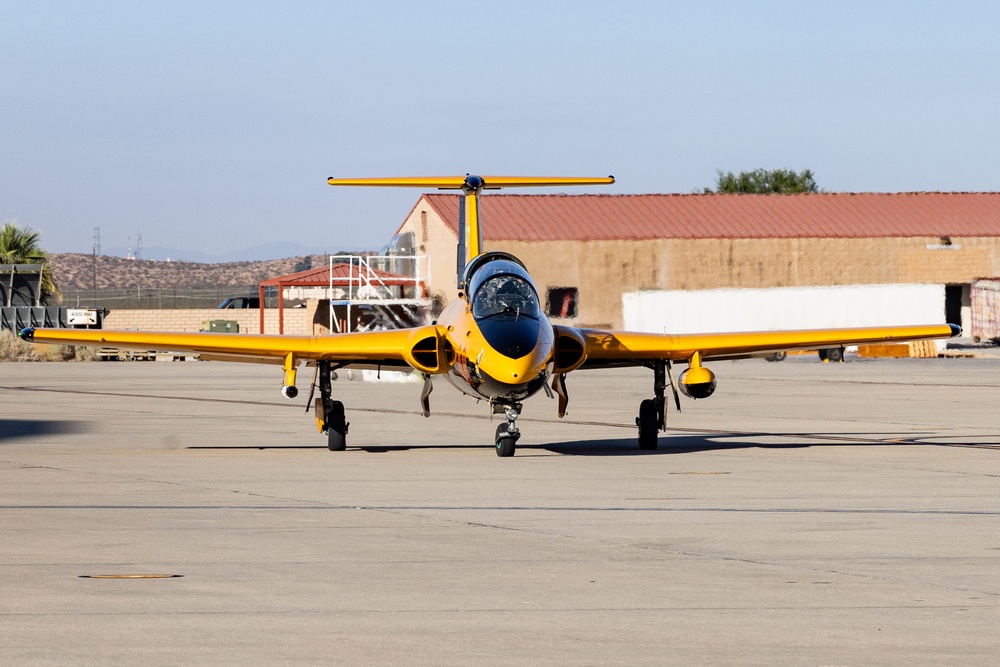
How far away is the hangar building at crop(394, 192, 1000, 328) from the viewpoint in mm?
65438

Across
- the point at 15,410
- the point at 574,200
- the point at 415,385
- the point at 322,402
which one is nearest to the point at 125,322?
the point at 574,200

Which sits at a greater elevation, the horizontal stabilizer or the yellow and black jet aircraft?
the horizontal stabilizer

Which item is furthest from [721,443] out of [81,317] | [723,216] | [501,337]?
[81,317]

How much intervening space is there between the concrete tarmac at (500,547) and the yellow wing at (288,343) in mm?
1536

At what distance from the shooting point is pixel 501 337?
2038 cm

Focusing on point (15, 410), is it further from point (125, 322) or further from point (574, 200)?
point (125, 322)

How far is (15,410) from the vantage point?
33969 millimetres

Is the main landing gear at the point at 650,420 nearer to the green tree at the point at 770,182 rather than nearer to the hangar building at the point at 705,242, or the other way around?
the hangar building at the point at 705,242

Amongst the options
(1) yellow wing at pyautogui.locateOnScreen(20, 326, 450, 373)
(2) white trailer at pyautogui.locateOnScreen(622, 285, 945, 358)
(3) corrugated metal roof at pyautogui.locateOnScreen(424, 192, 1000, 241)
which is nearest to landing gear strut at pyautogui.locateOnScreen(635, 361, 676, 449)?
(1) yellow wing at pyautogui.locateOnScreen(20, 326, 450, 373)

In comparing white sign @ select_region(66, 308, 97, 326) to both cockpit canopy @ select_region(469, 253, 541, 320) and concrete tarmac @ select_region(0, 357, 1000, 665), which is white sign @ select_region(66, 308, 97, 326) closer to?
concrete tarmac @ select_region(0, 357, 1000, 665)

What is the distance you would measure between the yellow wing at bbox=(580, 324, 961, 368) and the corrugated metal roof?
137 feet

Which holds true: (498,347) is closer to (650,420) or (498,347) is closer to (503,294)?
(503,294)

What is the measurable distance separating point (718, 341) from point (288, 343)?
6.98m

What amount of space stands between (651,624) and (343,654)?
77.2 inches
